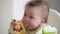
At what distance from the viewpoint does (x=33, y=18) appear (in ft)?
2.35

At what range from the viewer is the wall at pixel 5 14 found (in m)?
0.77

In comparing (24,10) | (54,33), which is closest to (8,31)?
(24,10)

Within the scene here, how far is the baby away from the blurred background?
4 cm

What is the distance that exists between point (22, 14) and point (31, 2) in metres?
0.08

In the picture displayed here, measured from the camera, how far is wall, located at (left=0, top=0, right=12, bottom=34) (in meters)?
0.77

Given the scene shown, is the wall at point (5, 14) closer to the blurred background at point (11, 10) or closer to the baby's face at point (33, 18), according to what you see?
the blurred background at point (11, 10)

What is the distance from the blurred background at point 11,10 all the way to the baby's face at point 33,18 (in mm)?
49

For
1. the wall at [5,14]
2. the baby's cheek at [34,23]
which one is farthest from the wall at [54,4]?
the wall at [5,14]

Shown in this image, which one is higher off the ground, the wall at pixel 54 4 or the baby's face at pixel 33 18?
the wall at pixel 54 4

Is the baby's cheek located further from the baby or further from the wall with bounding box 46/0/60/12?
the wall with bounding box 46/0/60/12

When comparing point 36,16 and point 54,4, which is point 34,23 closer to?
point 36,16

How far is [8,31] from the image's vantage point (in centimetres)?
76

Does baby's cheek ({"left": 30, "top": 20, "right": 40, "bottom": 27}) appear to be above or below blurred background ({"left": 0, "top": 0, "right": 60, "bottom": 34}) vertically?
below

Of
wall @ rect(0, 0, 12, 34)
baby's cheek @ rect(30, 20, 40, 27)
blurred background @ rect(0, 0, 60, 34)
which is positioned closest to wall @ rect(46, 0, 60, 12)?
blurred background @ rect(0, 0, 60, 34)
